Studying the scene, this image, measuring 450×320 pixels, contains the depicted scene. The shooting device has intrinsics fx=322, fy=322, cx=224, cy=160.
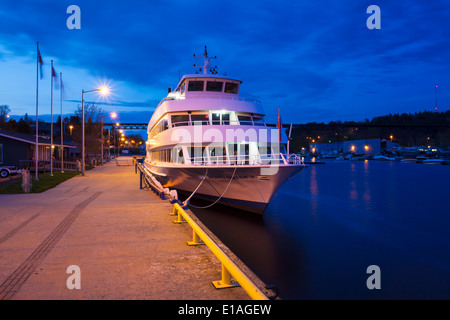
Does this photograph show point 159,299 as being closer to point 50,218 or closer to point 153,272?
point 153,272

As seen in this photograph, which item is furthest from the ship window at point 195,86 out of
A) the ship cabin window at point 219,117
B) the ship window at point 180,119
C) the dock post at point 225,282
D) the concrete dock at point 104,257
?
the dock post at point 225,282

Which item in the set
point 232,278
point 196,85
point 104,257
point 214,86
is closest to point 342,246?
point 232,278

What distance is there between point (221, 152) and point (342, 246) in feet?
24.3

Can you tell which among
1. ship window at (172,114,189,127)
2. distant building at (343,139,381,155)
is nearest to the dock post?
ship window at (172,114,189,127)

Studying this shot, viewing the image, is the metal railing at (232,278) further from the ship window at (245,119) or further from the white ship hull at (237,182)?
the ship window at (245,119)

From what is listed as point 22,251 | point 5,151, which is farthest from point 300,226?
point 5,151

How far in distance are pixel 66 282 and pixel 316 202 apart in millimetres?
23430

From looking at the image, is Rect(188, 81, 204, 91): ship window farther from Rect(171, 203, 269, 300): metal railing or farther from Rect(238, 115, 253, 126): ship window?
Rect(171, 203, 269, 300): metal railing

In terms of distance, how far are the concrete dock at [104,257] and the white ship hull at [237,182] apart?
4.32 m

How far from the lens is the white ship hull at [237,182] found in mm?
14406

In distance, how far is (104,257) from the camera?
6.46 meters

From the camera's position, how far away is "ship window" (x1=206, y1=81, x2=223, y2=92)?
20984 millimetres

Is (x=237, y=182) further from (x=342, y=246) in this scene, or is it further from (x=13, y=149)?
(x=13, y=149)

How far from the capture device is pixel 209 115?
60.5 feet
